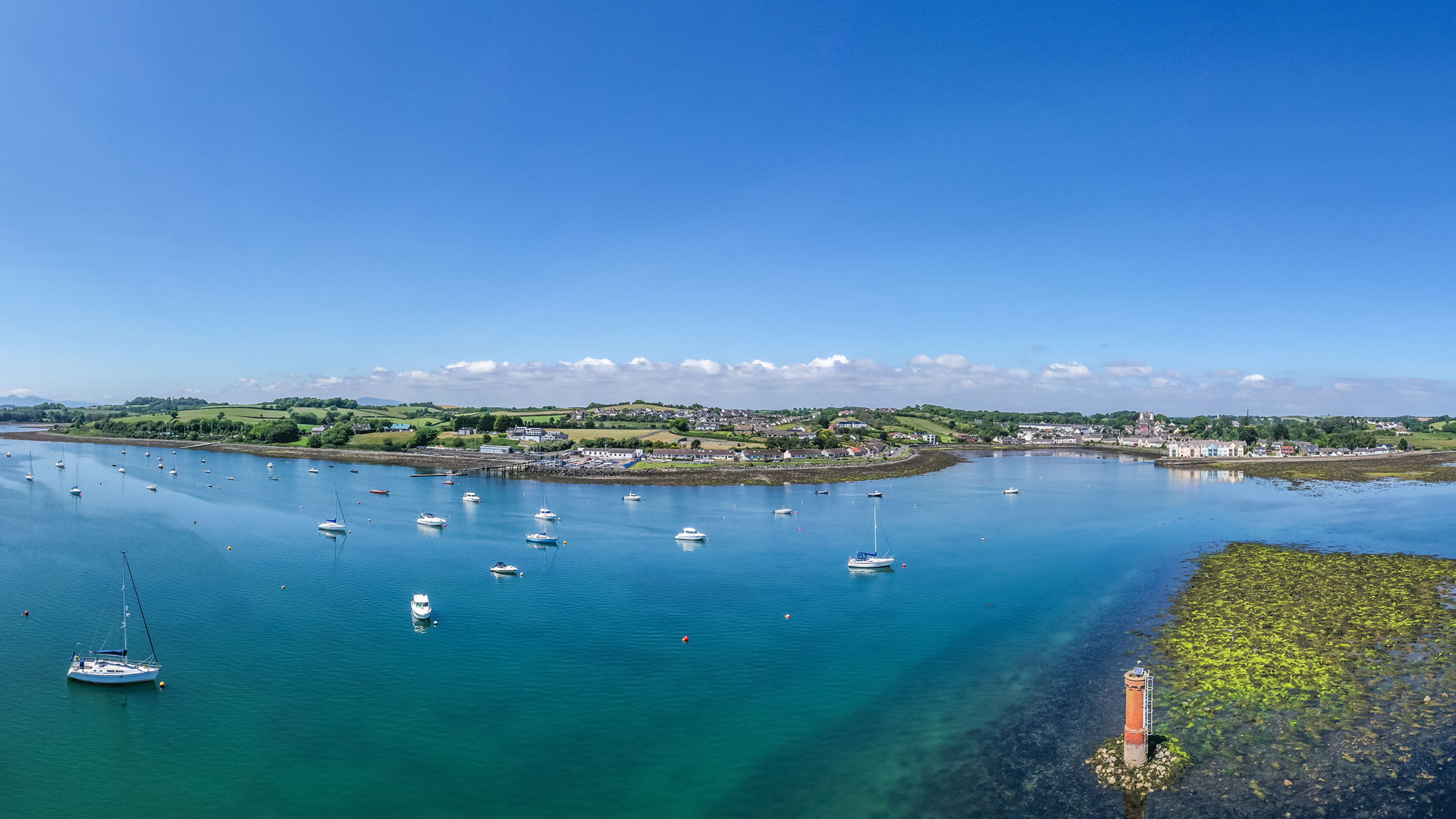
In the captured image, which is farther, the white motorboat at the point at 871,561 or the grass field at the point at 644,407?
the grass field at the point at 644,407

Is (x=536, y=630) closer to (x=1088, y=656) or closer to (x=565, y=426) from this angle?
(x=1088, y=656)

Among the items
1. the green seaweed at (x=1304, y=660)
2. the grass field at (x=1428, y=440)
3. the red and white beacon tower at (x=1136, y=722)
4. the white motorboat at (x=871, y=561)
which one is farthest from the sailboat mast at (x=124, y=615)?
the grass field at (x=1428, y=440)

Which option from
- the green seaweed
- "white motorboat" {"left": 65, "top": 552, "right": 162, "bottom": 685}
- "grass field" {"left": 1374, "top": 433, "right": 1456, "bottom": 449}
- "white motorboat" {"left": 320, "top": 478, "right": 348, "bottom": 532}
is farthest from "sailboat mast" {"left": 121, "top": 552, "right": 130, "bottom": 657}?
"grass field" {"left": 1374, "top": 433, "right": 1456, "bottom": 449}

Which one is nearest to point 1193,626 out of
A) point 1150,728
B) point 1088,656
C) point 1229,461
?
point 1088,656

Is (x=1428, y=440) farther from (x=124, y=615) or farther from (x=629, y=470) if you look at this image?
(x=124, y=615)

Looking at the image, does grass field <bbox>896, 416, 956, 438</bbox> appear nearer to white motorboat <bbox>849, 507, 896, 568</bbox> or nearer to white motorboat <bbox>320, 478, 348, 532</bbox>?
white motorboat <bbox>849, 507, 896, 568</bbox>

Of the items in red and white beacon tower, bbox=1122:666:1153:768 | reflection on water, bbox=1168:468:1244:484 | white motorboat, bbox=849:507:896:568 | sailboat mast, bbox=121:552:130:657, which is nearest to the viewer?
red and white beacon tower, bbox=1122:666:1153:768

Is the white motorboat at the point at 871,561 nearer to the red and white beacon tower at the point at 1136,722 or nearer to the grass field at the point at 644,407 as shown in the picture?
the red and white beacon tower at the point at 1136,722
